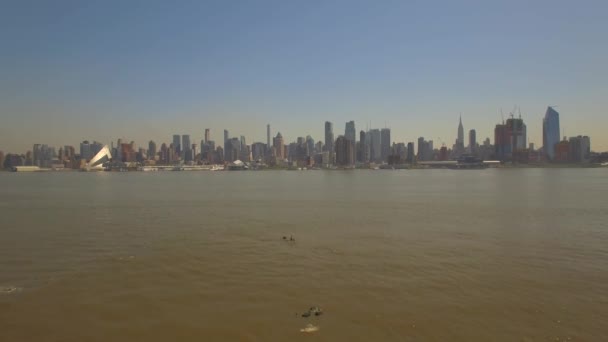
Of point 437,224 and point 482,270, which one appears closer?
point 482,270

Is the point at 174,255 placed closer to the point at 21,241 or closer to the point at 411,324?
the point at 21,241

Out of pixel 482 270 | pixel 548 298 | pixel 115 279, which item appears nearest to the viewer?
pixel 548 298

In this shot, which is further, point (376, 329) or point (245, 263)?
point (245, 263)

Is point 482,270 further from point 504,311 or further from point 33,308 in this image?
point 33,308

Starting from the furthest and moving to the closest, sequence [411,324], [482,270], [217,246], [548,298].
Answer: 1. [217,246]
2. [482,270]
3. [548,298]
4. [411,324]

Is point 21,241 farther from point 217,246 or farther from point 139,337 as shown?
point 139,337

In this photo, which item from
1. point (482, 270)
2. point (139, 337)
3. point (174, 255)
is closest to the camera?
point (139, 337)

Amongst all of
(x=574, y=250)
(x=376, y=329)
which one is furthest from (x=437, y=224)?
(x=376, y=329)

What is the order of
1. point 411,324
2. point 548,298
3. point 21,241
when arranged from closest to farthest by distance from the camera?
point 411,324, point 548,298, point 21,241

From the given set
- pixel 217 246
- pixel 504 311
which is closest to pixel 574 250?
pixel 504 311
